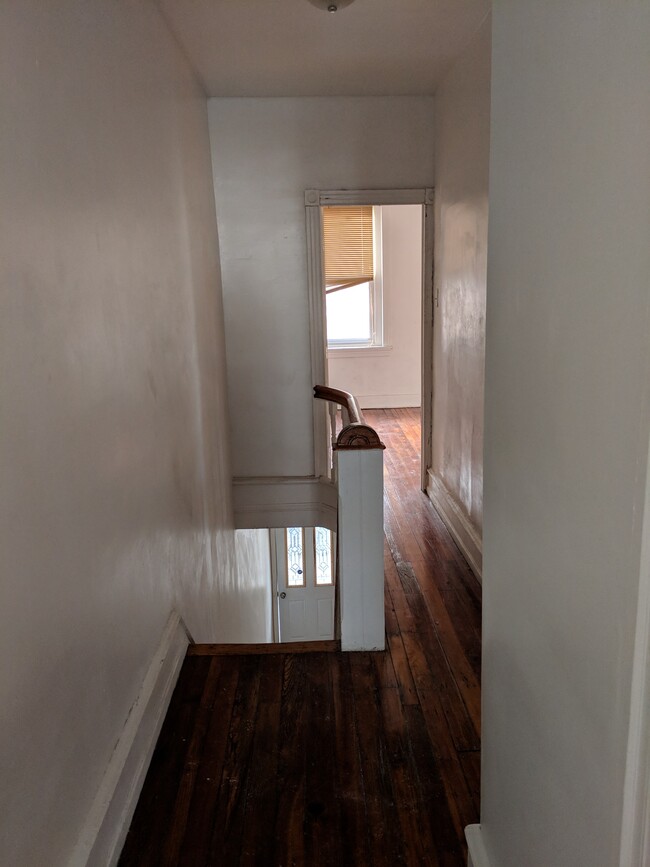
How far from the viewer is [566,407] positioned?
3.22 ft

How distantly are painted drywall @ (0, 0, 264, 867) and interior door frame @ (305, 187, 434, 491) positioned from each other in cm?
168

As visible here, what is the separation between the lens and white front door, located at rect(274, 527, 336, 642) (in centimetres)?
809

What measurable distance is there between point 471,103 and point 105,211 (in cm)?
238

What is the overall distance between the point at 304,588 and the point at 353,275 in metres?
3.77

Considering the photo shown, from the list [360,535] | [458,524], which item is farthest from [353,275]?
[360,535]

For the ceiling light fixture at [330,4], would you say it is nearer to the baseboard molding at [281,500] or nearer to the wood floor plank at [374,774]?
the wood floor plank at [374,774]

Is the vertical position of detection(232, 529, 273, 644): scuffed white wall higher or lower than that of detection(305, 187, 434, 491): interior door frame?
lower

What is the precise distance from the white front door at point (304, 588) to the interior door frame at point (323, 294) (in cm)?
321

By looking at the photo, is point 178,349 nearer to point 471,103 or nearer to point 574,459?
point 471,103

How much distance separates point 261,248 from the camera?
468 centimetres

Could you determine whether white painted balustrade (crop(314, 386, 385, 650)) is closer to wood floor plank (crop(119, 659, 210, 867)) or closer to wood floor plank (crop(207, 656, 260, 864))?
wood floor plank (crop(207, 656, 260, 864))

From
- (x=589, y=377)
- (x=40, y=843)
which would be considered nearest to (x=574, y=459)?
(x=589, y=377)

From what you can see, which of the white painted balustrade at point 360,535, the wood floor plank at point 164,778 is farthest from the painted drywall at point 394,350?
the wood floor plank at point 164,778

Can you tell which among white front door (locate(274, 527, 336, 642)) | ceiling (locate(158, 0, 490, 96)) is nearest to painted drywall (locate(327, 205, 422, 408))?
white front door (locate(274, 527, 336, 642))
